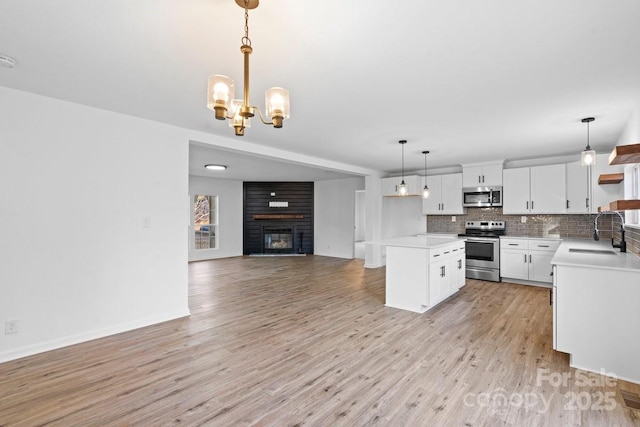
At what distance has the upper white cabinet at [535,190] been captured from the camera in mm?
5410

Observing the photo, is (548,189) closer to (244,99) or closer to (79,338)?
(244,99)

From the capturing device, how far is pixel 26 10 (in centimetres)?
171

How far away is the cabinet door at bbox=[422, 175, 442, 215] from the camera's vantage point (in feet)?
22.3

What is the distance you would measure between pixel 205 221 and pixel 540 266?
823cm

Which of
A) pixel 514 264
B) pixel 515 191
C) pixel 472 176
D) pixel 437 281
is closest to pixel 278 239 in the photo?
pixel 472 176

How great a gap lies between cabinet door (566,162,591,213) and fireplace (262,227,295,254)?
7005 mm

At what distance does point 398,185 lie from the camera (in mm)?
6984

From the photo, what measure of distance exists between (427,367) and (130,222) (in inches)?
134

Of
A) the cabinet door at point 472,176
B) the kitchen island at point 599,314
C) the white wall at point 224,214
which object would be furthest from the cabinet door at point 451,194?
the white wall at point 224,214

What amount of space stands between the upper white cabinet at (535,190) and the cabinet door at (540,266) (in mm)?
783

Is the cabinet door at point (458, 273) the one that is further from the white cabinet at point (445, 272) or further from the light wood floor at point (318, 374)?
the light wood floor at point (318, 374)

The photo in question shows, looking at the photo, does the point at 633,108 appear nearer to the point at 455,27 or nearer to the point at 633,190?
the point at 633,190

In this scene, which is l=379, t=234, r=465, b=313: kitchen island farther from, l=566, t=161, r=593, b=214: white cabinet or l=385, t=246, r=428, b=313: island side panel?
l=566, t=161, r=593, b=214: white cabinet

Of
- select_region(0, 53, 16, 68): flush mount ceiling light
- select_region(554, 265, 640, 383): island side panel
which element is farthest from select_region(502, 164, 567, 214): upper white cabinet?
select_region(0, 53, 16, 68): flush mount ceiling light
